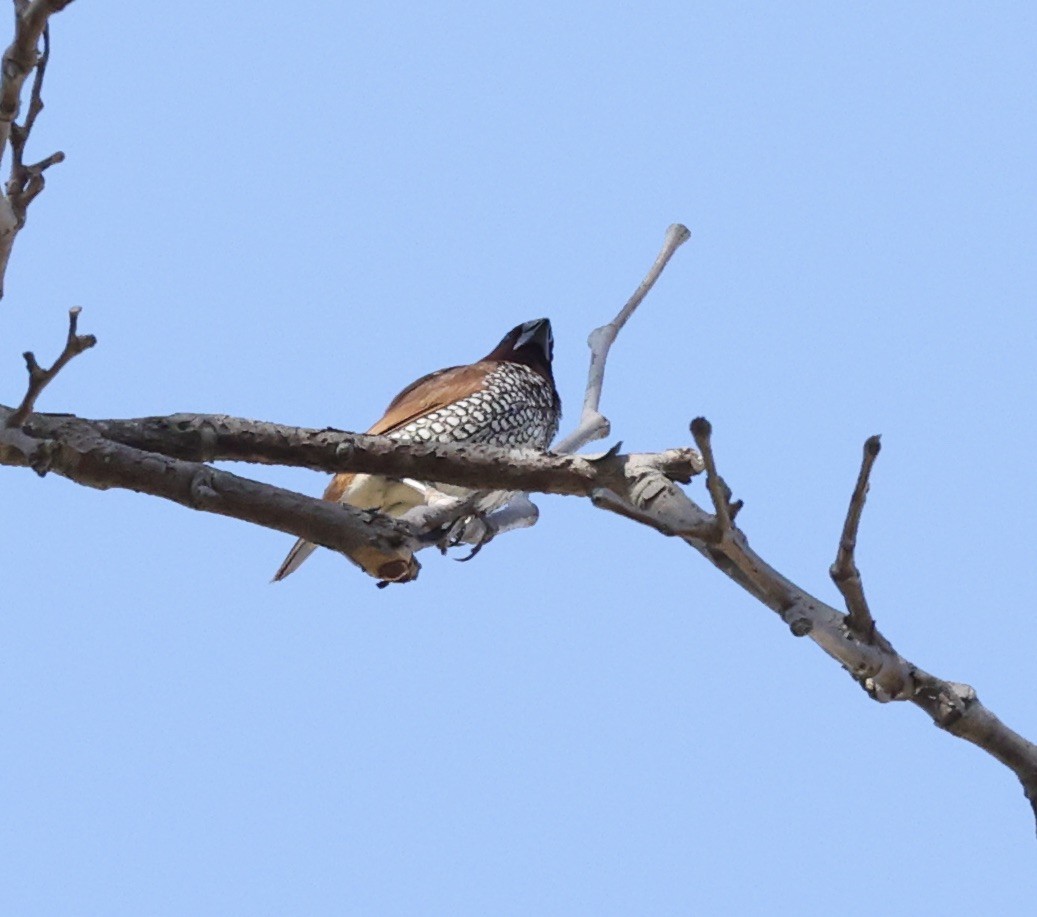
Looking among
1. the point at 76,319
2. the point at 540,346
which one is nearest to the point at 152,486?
the point at 76,319

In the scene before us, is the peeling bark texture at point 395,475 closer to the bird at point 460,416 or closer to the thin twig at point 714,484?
the thin twig at point 714,484

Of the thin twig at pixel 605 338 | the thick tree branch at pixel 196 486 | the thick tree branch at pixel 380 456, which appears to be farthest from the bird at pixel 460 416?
the thick tree branch at pixel 196 486

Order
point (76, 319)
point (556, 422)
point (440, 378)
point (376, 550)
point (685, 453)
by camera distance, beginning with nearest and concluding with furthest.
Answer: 1. point (76, 319)
2. point (376, 550)
3. point (685, 453)
4. point (440, 378)
5. point (556, 422)

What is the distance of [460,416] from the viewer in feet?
23.6

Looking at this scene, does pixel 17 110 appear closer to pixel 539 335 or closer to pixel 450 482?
pixel 450 482

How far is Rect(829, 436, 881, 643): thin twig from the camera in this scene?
2641 mm

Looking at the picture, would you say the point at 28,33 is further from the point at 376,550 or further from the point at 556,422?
the point at 556,422

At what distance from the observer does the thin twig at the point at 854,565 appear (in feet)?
8.66

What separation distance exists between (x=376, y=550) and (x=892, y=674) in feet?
3.60

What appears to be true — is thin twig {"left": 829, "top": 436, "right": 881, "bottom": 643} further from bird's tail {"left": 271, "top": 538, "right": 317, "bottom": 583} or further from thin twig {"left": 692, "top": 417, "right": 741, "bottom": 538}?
bird's tail {"left": 271, "top": 538, "right": 317, "bottom": 583}

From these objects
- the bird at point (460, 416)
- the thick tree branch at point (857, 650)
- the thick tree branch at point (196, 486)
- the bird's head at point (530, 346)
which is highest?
the bird's head at point (530, 346)

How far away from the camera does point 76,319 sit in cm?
283

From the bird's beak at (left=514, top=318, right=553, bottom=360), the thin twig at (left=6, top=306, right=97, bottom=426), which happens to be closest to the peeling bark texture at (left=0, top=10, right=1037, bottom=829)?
the thin twig at (left=6, top=306, right=97, bottom=426)

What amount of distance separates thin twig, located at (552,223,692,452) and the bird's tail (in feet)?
7.07
